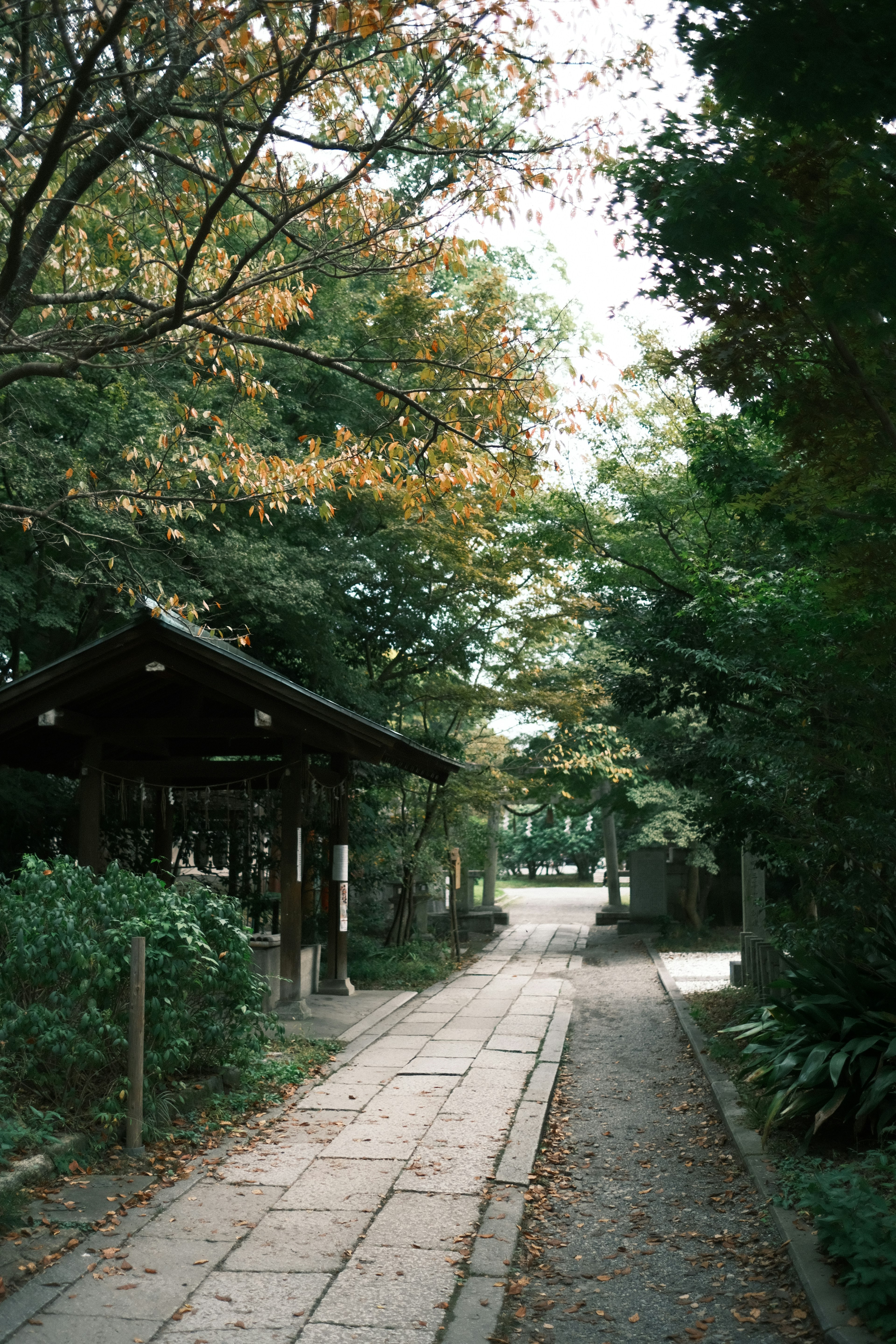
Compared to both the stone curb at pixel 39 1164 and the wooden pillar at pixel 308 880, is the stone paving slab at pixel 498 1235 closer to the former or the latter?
the stone curb at pixel 39 1164

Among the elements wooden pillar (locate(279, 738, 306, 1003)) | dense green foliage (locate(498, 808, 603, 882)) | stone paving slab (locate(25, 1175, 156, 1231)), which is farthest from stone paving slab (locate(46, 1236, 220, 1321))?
dense green foliage (locate(498, 808, 603, 882))

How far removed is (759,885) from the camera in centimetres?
1311

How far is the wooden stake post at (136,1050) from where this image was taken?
593cm

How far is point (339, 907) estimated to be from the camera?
12492mm

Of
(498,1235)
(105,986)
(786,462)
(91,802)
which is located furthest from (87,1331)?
(91,802)

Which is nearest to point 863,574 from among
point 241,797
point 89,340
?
point 89,340

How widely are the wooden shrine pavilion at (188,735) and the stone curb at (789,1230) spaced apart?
4.60 meters

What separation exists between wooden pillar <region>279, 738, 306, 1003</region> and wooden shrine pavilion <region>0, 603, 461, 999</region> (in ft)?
0.04

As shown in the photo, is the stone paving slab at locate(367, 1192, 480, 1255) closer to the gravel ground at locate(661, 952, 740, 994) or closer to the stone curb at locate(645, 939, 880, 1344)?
the stone curb at locate(645, 939, 880, 1344)

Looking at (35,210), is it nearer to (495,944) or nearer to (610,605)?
(610,605)

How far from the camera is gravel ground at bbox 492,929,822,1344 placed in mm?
4168

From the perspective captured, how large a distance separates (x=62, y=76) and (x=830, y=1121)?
25.9ft

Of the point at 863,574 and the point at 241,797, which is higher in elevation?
the point at 863,574

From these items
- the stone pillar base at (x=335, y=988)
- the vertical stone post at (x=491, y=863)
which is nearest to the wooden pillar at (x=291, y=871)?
the stone pillar base at (x=335, y=988)
